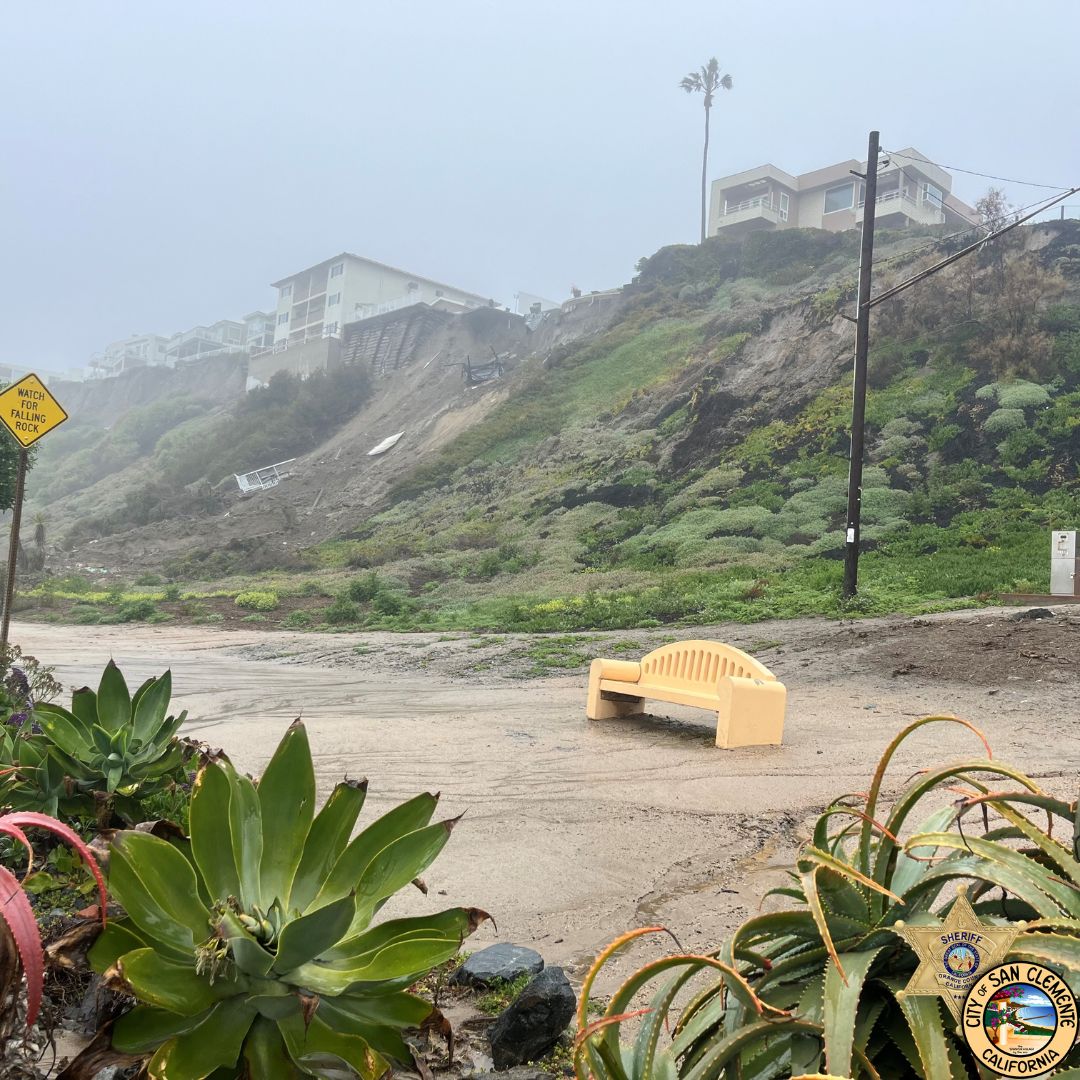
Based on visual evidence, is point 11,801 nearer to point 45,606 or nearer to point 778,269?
point 45,606

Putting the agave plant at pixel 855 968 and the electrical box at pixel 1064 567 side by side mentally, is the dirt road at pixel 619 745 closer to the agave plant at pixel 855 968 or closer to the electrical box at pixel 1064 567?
the agave plant at pixel 855 968

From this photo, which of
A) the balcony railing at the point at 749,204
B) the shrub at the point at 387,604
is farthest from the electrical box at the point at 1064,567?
the balcony railing at the point at 749,204

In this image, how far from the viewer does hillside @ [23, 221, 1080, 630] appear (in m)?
19.4

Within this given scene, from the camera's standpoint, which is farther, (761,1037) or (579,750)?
(579,750)

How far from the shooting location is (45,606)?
89.7 feet

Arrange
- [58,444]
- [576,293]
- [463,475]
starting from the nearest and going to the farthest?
[463,475], [576,293], [58,444]

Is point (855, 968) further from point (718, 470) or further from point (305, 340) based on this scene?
point (305, 340)

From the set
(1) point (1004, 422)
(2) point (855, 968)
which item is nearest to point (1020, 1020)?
(2) point (855, 968)

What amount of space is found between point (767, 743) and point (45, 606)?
85.2 ft

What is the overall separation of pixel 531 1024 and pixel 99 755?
6.45ft

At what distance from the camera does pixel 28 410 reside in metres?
8.29

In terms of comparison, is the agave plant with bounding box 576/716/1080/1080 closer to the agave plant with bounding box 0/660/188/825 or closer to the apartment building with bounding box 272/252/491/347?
the agave plant with bounding box 0/660/188/825

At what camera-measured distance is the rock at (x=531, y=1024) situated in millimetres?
2381

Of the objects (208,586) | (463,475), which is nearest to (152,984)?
(208,586)
